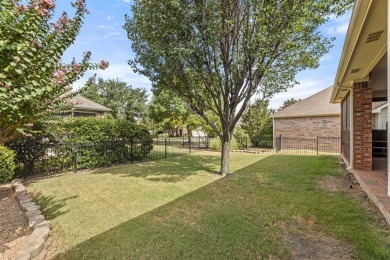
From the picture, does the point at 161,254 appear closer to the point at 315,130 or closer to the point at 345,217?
the point at 345,217

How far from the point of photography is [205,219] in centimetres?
399

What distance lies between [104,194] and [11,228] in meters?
1.88

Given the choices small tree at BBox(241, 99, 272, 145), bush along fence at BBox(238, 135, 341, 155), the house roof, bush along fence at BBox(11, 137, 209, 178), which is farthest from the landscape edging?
small tree at BBox(241, 99, 272, 145)

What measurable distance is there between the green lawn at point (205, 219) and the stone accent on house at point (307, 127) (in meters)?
9.98

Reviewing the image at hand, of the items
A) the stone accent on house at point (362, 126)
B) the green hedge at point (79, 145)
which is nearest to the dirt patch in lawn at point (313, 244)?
the stone accent on house at point (362, 126)

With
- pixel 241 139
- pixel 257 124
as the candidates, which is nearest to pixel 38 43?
pixel 241 139

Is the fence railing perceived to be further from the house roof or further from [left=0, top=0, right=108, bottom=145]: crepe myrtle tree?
the house roof

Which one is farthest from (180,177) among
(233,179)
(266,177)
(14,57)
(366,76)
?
(366,76)

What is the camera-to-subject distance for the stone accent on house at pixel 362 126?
6801 millimetres

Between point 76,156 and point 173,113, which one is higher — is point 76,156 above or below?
below

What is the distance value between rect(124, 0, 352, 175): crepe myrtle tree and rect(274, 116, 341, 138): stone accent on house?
1004 cm

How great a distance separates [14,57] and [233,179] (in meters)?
5.94

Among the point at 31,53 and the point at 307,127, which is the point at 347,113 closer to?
the point at 307,127

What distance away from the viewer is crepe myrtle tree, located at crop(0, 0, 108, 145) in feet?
7.85
